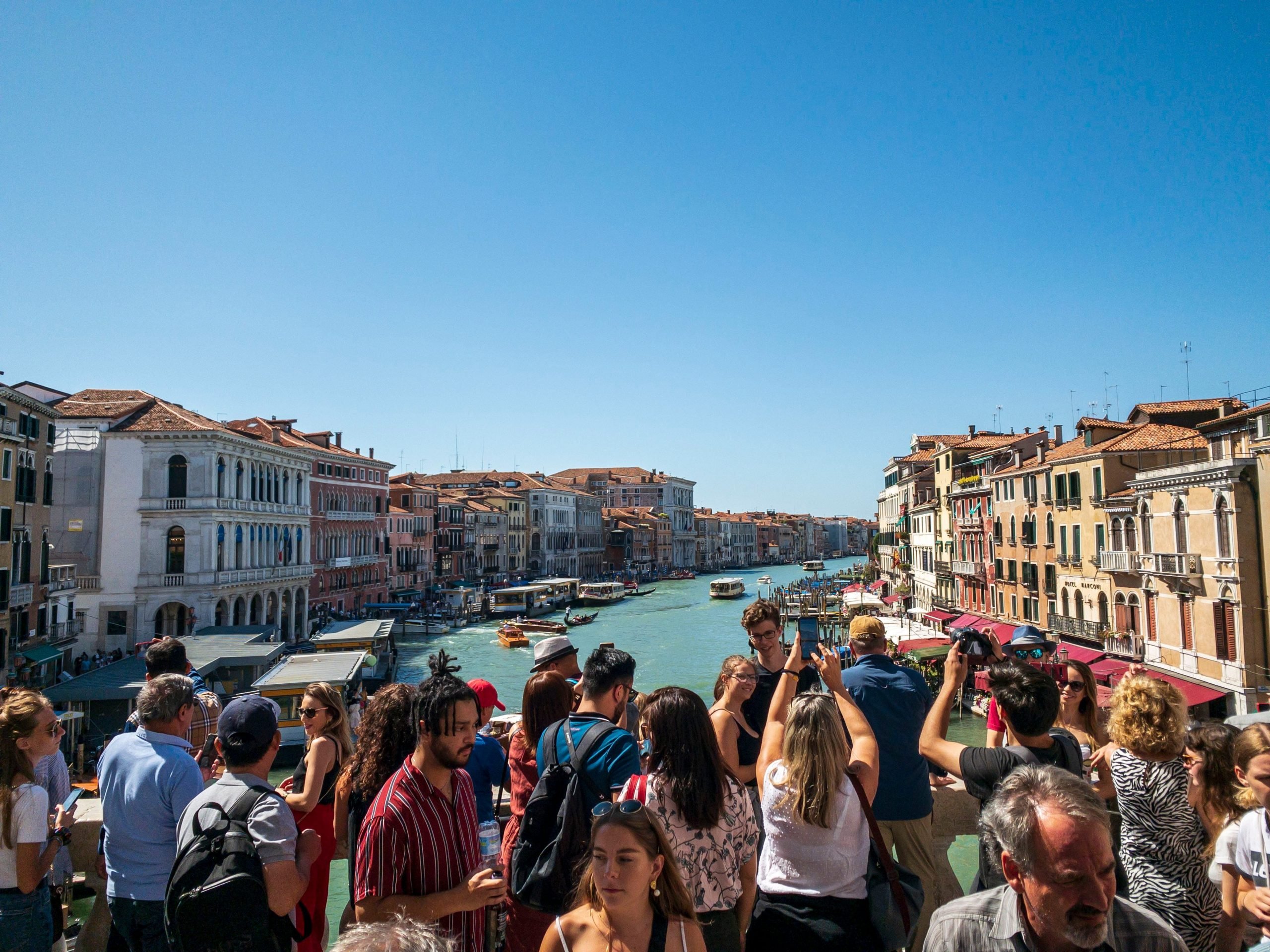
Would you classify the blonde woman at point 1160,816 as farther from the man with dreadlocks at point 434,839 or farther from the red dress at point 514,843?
the man with dreadlocks at point 434,839

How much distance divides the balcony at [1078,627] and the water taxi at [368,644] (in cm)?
1782

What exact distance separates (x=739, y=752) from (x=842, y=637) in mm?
35055

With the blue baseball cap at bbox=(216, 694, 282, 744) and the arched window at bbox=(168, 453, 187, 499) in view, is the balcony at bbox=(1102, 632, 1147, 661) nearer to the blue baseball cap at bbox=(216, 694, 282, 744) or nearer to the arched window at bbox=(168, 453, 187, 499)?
the blue baseball cap at bbox=(216, 694, 282, 744)

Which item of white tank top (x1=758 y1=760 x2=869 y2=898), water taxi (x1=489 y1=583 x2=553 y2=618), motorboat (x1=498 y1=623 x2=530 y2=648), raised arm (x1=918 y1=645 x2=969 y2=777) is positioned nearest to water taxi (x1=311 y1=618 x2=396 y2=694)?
motorboat (x1=498 y1=623 x2=530 y2=648)

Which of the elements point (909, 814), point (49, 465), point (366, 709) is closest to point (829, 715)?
point (909, 814)

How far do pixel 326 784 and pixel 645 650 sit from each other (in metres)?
31.1

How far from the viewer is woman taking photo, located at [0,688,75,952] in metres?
2.31

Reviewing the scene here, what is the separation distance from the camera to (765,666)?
11.2ft

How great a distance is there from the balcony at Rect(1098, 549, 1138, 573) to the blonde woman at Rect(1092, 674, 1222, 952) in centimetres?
1877

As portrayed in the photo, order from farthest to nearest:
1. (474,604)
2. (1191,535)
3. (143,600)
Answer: (474,604) < (143,600) < (1191,535)

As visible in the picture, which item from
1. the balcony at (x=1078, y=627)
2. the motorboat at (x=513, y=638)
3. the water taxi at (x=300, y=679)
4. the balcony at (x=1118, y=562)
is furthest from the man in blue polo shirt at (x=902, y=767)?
the motorboat at (x=513, y=638)

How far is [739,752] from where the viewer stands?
3.07 metres

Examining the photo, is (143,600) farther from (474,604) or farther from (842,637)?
(842,637)

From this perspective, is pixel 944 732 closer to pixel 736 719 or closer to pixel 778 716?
pixel 778 716
